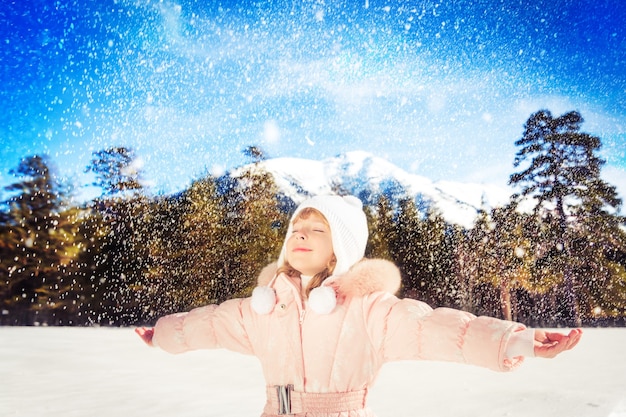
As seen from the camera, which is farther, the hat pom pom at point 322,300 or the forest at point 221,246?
the forest at point 221,246

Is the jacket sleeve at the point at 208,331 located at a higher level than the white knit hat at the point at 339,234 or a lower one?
lower

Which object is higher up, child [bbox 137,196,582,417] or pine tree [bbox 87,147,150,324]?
pine tree [bbox 87,147,150,324]

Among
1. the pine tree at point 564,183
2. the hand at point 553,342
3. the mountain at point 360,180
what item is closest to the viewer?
→ the hand at point 553,342

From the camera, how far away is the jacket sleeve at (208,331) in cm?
226

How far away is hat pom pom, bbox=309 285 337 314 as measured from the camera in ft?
6.52

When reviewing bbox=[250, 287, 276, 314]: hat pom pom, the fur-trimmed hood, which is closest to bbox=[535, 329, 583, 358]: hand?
the fur-trimmed hood

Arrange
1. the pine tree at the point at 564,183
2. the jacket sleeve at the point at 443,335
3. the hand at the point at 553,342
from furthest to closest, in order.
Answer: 1. the pine tree at the point at 564,183
2. the jacket sleeve at the point at 443,335
3. the hand at the point at 553,342

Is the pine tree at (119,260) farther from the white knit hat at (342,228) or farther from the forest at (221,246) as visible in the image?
the white knit hat at (342,228)

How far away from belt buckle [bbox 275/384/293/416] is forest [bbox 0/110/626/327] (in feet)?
58.7

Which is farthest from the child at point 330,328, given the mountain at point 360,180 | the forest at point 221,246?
the mountain at point 360,180

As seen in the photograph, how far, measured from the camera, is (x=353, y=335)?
2027mm

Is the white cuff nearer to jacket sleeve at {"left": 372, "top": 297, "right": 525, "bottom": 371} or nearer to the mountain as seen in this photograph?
jacket sleeve at {"left": 372, "top": 297, "right": 525, "bottom": 371}

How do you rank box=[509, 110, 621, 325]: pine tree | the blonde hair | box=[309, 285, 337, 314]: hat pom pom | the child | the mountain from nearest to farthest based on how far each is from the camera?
the child < box=[309, 285, 337, 314]: hat pom pom < the blonde hair < box=[509, 110, 621, 325]: pine tree < the mountain

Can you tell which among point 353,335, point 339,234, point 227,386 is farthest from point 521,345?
point 227,386
